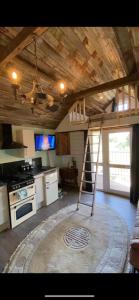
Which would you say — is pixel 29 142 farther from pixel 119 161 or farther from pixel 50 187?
pixel 119 161

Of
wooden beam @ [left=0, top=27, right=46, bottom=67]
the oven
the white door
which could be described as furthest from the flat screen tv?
wooden beam @ [left=0, top=27, right=46, bottom=67]

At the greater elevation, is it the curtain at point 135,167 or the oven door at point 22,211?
the curtain at point 135,167

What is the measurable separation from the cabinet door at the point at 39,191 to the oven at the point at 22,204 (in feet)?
0.69

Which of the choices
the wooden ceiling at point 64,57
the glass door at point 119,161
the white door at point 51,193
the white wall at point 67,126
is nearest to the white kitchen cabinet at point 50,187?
the white door at point 51,193

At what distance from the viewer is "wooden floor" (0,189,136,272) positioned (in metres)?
2.48

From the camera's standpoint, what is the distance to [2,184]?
2.95m

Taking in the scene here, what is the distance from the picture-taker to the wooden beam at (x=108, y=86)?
2917 mm

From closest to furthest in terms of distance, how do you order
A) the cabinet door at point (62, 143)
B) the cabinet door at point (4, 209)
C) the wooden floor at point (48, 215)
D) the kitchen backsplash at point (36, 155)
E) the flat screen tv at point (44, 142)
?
the wooden floor at point (48, 215) < the cabinet door at point (4, 209) < the kitchen backsplash at point (36, 155) < the flat screen tv at point (44, 142) < the cabinet door at point (62, 143)

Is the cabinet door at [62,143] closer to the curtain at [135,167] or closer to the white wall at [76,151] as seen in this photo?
the white wall at [76,151]

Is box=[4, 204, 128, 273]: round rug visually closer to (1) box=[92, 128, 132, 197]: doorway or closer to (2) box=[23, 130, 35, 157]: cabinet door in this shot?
(1) box=[92, 128, 132, 197]: doorway

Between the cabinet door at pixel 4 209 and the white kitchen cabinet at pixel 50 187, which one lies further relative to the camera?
the white kitchen cabinet at pixel 50 187

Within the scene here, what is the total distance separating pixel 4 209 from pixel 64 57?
10.2 feet
